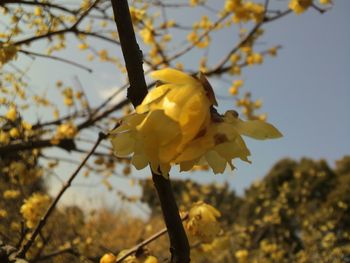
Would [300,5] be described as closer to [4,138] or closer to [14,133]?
[14,133]

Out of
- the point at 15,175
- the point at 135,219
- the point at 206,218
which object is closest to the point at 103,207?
the point at 135,219

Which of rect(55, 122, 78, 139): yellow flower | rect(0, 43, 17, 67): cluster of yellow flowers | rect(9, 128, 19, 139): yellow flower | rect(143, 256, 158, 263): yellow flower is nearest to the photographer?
rect(143, 256, 158, 263): yellow flower

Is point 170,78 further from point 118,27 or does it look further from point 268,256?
point 268,256

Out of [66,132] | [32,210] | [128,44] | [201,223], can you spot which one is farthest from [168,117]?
[66,132]

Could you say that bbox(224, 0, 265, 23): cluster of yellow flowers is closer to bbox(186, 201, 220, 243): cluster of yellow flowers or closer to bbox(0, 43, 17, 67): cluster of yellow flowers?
bbox(0, 43, 17, 67): cluster of yellow flowers

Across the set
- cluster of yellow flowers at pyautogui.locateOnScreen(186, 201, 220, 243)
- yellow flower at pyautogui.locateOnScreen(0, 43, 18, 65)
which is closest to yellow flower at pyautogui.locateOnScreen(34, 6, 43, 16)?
yellow flower at pyautogui.locateOnScreen(0, 43, 18, 65)

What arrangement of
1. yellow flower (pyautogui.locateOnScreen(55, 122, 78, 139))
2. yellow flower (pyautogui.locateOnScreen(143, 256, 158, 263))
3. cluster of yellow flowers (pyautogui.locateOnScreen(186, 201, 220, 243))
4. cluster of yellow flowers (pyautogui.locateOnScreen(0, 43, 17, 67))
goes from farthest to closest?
1. yellow flower (pyautogui.locateOnScreen(55, 122, 78, 139))
2. cluster of yellow flowers (pyautogui.locateOnScreen(0, 43, 17, 67))
3. cluster of yellow flowers (pyautogui.locateOnScreen(186, 201, 220, 243))
4. yellow flower (pyautogui.locateOnScreen(143, 256, 158, 263))
